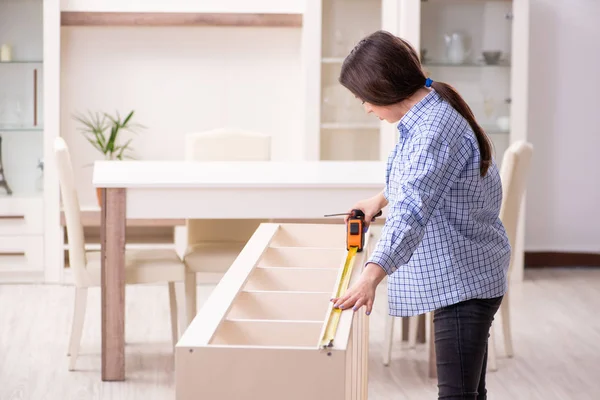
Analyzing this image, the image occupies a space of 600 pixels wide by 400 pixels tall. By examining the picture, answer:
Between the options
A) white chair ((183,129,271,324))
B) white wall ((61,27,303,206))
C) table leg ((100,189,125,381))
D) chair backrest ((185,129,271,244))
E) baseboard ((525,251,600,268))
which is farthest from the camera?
baseboard ((525,251,600,268))

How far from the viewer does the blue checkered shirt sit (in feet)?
5.76

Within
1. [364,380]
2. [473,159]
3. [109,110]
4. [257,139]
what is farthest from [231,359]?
[109,110]

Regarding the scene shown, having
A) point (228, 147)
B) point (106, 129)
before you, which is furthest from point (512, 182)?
point (106, 129)

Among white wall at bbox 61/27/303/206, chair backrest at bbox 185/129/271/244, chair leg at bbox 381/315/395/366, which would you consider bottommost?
chair leg at bbox 381/315/395/366

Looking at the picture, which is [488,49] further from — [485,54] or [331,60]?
[331,60]

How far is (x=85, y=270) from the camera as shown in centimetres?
347

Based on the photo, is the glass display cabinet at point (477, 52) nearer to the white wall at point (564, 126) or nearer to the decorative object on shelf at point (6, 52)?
the white wall at point (564, 126)

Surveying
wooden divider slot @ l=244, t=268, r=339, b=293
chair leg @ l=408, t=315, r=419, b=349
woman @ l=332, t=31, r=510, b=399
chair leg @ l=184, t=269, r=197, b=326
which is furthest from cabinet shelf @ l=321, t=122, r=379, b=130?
woman @ l=332, t=31, r=510, b=399

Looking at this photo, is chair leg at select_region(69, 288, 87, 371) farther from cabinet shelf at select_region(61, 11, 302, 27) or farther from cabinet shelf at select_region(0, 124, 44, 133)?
cabinet shelf at select_region(61, 11, 302, 27)

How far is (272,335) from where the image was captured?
5.78 feet

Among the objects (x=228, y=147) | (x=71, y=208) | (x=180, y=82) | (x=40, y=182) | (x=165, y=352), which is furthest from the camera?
(x=180, y=82)

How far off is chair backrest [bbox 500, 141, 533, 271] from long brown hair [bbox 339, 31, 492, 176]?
62.1 inches

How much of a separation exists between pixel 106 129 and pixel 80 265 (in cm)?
203

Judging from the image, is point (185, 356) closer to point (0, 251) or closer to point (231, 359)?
point (231, 359)
